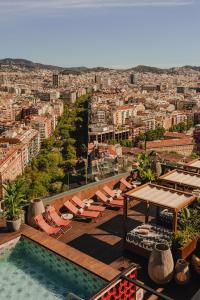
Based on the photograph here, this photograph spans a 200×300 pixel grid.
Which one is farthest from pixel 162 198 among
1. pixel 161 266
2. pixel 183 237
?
pixel 161 266

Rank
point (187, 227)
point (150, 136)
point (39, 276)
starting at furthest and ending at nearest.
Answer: point (150, 136) < point (187, 227) < point (39, 276)

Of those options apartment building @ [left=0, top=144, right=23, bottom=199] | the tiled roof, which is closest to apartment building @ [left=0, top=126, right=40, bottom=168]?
apartment building @ [left=0, top=144, right=23, bottom=199]

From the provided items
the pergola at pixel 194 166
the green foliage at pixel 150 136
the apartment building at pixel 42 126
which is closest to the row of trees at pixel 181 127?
the green foliage at pixel 150 136

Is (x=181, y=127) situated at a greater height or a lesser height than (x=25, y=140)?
lesser

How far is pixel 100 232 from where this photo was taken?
9797 mm

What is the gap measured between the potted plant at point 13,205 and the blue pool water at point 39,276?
0.48m

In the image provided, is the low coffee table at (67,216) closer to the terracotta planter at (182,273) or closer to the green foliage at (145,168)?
the green foliage at (145,168)

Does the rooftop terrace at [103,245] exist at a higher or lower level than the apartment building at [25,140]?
higher

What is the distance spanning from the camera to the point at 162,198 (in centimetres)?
889

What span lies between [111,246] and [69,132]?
235ft

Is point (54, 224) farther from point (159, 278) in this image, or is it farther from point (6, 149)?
point (6, 149)

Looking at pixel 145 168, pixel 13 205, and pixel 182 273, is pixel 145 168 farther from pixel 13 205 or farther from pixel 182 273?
pixel 182 273

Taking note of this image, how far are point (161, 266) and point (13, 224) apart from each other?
3.76 metres

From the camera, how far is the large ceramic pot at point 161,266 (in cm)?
730
